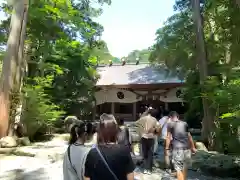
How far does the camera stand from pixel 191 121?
1714 cm

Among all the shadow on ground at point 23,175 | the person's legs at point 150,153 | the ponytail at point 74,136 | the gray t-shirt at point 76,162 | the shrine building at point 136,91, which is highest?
the shrine building at point 136,91

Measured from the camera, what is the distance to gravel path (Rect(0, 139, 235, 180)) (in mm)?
6406

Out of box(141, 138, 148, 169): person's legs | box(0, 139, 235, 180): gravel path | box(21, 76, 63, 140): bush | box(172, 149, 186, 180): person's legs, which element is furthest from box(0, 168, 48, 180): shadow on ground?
box(21, 76, 63, 140): bush

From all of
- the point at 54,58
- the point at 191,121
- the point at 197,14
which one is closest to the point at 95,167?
the point at 197,14

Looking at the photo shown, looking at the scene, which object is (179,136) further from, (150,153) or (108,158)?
(108,158)

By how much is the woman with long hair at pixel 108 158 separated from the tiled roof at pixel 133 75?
16.8 metres

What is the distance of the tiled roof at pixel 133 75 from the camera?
20.1 meters

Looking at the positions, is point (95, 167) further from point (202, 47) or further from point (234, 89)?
point (202, 47)

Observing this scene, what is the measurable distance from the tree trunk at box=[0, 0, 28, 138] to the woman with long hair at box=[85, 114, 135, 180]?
8.59m

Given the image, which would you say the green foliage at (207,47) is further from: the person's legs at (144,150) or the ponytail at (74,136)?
the ponytail at (74,136)

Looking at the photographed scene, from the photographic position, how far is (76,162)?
8.64 feet

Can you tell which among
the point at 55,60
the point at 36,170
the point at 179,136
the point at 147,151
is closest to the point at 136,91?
the point at 55,60

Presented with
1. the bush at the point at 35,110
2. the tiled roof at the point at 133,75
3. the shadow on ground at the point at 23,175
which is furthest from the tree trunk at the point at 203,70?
the tiled roof at the point at 133,75

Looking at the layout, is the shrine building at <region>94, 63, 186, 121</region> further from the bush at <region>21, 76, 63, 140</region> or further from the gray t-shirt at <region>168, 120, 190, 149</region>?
the gray t-shirt at <region>168, 120, 190, 149</region>
